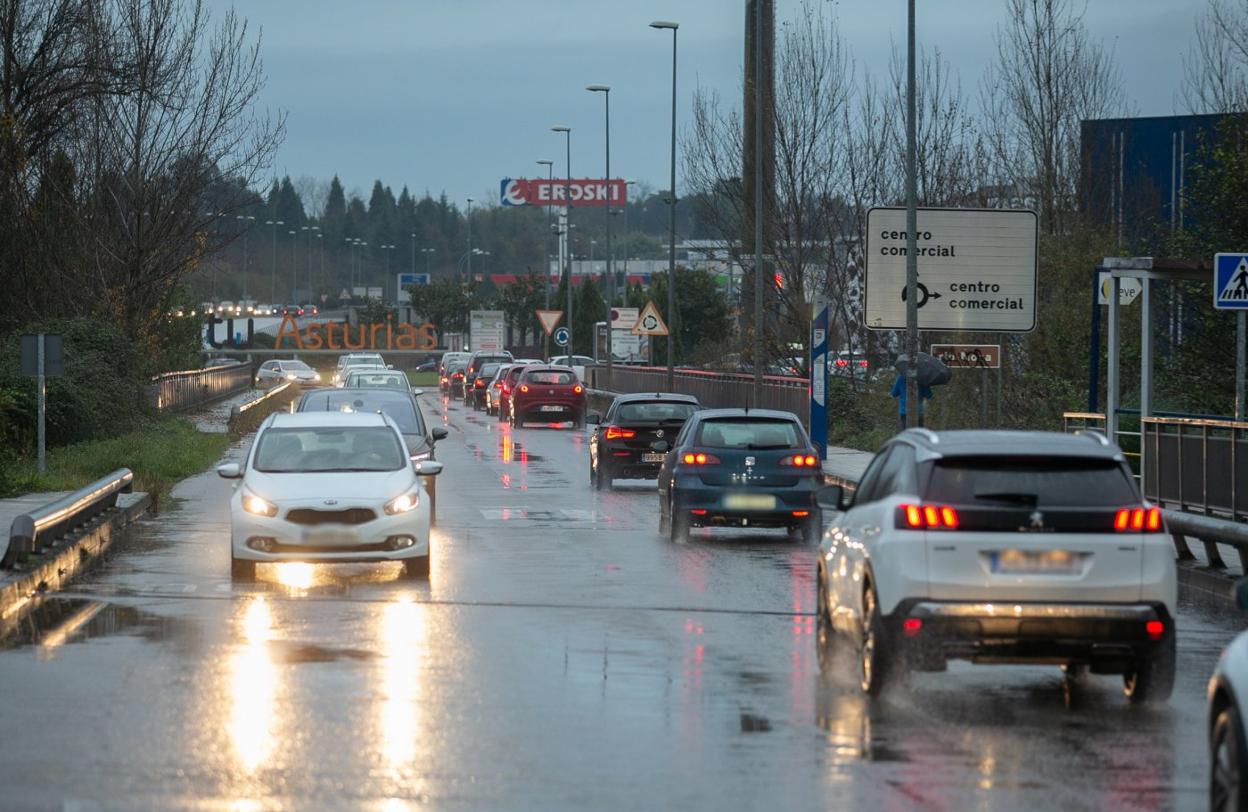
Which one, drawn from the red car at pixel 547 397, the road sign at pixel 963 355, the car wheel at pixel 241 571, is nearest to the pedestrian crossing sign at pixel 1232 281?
the car wheel at pixel 241 571

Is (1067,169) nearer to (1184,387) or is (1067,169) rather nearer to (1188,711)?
(1184,387)

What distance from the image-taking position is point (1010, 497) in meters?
10.6

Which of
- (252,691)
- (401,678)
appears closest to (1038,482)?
(401,678)

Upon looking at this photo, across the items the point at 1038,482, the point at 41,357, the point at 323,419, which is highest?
the point at 41,357

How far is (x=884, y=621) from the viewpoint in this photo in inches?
417

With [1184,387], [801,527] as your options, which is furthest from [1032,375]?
[801,527]

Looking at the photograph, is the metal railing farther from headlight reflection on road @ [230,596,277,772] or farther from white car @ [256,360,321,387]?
headlight reflection on road @ [230,596,277,772]

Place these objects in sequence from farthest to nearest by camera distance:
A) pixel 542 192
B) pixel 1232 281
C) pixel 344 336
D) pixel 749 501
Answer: pixel 542 192, pixel 344 336, pixel 749 501, pixel 1232 281

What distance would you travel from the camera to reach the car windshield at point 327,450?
60.1ft

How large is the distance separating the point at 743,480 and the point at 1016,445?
10595 millimetres

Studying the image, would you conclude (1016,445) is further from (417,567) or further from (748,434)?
(748,434)

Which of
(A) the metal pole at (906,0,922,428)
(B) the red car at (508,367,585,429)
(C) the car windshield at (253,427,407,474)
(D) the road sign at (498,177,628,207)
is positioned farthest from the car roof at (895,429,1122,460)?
(D) the road sign at (498,177,628,207)

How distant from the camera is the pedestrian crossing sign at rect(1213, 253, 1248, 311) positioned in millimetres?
19578

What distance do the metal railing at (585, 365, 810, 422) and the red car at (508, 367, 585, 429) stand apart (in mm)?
2889
